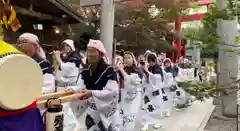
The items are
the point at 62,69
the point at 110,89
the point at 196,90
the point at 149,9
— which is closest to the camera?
the point at 196,90

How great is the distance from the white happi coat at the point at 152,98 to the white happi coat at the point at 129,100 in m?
0.90

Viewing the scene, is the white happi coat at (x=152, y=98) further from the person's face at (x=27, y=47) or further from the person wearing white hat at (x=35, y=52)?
the person's face at (x=27, y=47)

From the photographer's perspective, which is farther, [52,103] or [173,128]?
[173,128]

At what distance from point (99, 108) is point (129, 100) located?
9.38 feet

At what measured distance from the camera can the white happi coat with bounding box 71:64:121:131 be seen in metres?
3.16

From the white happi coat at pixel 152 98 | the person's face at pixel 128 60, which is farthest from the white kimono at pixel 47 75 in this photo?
the white happi coat at pixel 152 98

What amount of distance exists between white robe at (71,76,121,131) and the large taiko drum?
5.88 feet

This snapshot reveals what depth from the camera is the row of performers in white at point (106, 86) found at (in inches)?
129

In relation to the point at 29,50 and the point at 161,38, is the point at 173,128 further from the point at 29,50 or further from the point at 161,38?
the point at 161,38

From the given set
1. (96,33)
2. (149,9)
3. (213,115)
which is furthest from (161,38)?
(213,115)

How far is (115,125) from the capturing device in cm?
377

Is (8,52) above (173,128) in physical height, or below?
above

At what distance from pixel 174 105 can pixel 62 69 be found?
4.76 meters

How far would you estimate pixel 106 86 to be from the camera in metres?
3.24
